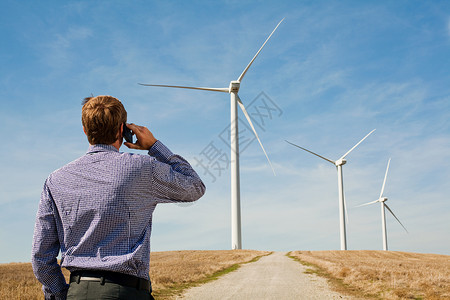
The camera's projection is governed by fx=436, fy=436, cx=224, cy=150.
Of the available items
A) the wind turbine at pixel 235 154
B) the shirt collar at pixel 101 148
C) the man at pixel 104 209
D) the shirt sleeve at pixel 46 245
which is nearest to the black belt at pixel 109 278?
the man at pixel 104 209

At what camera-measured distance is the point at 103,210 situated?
9.20 ft

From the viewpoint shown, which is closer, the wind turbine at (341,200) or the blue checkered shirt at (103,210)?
the blue checkered shirt at (103,210)

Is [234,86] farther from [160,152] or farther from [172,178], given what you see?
[172,178]

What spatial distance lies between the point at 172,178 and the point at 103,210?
51cm

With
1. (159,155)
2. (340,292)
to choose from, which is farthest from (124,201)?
(340,292)

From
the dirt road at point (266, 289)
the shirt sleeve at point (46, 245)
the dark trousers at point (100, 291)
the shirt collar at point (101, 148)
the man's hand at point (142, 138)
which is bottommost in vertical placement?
the dirt road at point (266, 289)

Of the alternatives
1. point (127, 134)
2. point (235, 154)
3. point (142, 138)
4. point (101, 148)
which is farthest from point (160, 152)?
point (235, 154)

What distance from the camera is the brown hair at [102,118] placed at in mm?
2955

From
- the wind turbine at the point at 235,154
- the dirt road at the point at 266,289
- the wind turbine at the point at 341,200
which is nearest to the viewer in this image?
the dirt road at the point at 266,289

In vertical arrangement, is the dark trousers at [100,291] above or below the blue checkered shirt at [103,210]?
below

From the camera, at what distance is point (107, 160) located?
9.55ft

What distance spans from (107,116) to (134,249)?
2.98 ft

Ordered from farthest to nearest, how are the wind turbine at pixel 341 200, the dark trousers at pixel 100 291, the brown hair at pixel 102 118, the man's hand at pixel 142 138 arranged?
the wind turbine at pixel 341 200 < the man's hand at pixel 142 138 < the brown hair at pixel 102 118 < the dark trousers at pixel 100 291

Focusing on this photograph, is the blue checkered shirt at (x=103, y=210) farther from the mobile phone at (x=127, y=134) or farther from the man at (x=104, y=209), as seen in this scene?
the mobile phone at (x=127, y=134)
